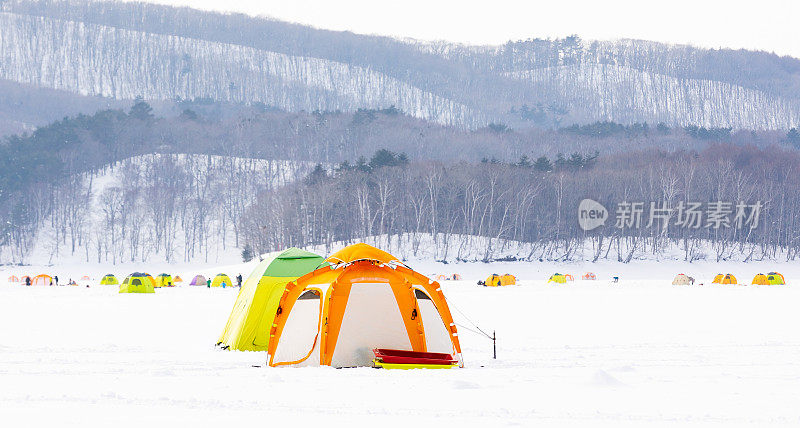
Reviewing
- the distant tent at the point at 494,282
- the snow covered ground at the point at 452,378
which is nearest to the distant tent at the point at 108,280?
the distant tent at the point at 494,282

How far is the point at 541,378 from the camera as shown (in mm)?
12586

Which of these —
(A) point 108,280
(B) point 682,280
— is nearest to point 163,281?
(A) point 108,280

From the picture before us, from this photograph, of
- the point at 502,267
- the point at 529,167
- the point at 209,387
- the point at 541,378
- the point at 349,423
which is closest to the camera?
the point at 349,423

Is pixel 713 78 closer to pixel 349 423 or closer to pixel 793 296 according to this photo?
pixel 793 296

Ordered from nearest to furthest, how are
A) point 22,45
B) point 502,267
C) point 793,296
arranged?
1. point 793,296
2. point 502,267
3. point 22,45

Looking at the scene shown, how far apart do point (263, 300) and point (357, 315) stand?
3352 millimetres

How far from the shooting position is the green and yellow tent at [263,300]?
680 inches

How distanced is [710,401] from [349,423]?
4.01m

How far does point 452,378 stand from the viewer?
1247cm

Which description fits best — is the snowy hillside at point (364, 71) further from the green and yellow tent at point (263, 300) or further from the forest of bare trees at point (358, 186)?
the green and yellow tent at point (263, 300)

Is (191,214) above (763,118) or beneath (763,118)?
beneath

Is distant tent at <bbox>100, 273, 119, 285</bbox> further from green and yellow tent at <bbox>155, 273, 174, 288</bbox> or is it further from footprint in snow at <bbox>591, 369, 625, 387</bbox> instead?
footprint in snow at <bbox>591, 369, 625, 387</bbox>

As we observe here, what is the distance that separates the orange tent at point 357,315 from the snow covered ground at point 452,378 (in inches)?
25.9

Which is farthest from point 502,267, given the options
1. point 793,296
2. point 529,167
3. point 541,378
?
point 541,378
